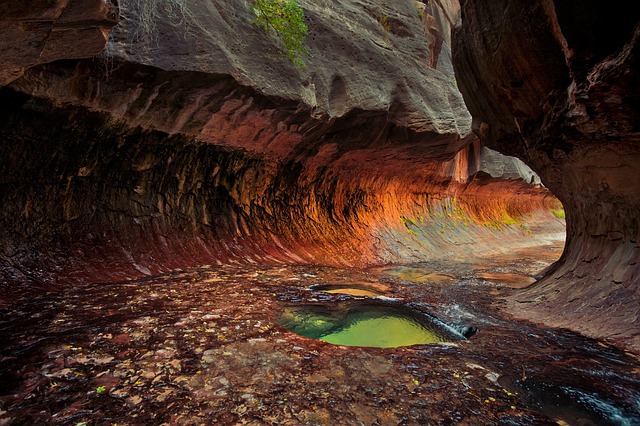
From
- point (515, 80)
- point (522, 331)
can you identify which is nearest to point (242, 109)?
point (515, 80)

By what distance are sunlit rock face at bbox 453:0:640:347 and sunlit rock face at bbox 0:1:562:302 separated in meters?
3.60

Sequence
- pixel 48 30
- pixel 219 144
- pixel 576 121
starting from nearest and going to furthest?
pixel 48 30, pixel 576 121, pixel 219 144

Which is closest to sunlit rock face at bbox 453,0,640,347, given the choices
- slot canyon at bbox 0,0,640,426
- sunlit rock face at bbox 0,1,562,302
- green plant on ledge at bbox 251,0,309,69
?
slot canyon at bbox 0,0,640,426

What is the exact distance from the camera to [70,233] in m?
6.21

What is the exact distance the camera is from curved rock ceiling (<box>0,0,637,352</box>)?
5.60 metres

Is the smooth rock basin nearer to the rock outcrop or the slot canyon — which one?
the slot canyon

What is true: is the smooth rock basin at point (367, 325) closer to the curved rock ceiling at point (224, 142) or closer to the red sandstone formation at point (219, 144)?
the curved rock ceiling at point (224, 142)

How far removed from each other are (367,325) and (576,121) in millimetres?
3929

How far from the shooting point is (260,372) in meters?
3.00

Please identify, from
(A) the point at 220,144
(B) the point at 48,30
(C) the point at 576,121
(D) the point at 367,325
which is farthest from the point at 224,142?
(C) the point at 576,121

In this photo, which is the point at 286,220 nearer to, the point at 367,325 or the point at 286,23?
the point at 286,23

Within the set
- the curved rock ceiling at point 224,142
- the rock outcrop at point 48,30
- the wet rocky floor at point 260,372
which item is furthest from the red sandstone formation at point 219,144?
the wet rocky floor at point 260,372

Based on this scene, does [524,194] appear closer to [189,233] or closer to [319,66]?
[319,66]

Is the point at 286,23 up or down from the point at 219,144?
up
